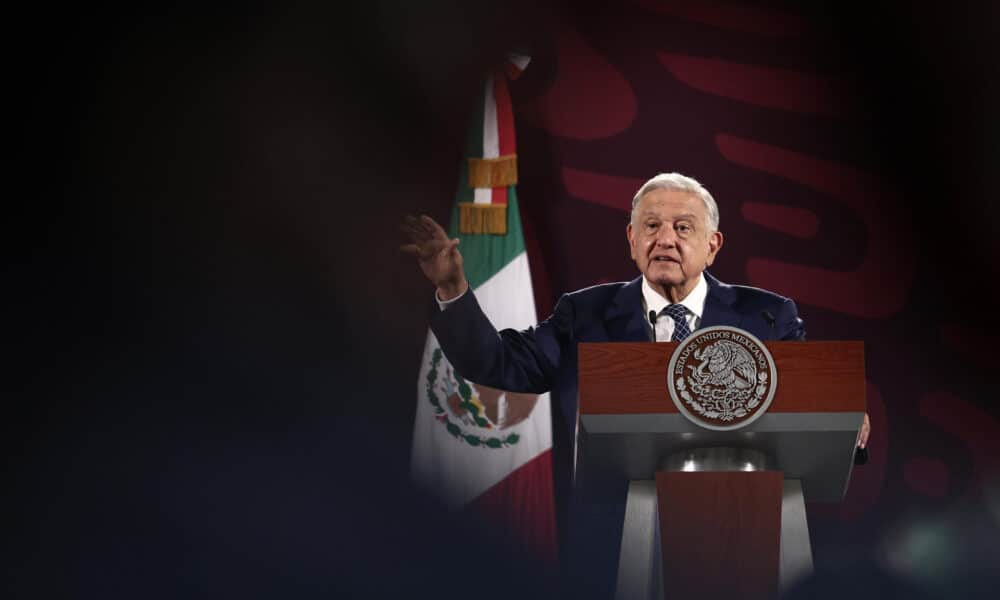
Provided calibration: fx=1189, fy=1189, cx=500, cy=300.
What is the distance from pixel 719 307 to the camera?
2840 millimetres

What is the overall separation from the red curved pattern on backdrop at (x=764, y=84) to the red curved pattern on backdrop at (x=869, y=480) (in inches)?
47.4

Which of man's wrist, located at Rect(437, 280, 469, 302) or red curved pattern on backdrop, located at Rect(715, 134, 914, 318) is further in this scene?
red curved pattern on backdrop, located at Rect(715, 134, 914, 318)

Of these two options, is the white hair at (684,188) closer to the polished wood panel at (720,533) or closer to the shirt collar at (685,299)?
the shirt collar at (685,299)

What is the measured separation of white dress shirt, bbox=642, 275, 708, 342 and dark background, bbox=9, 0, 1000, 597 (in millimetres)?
1686

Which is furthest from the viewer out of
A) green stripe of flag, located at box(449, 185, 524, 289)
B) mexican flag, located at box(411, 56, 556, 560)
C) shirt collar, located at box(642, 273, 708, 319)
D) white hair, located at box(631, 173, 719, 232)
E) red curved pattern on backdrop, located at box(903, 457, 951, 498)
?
green stripe of flag, located at box(449, 185, 524, 289)

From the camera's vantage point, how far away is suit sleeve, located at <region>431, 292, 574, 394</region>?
2658mm

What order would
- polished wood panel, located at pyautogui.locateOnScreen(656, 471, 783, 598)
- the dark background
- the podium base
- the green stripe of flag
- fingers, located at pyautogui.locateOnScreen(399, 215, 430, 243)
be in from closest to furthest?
polished wood panel, located at pyautogui.locateOnScreen(656, 471, 783, 598) < the podium base < fingers, located at pyautogui.locateOnScreen(399, 215, 430, 243) < the dark background < the green stripe of flag

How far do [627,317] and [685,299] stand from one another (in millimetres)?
176

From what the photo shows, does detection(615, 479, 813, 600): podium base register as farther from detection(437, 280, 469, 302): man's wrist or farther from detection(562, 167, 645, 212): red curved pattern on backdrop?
detection(562, 167, 645, 212): red curved pattern on backdrop

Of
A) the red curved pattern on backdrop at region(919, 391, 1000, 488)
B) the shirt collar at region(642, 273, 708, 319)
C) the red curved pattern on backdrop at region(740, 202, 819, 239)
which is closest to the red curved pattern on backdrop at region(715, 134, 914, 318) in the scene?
the red curved pattern on backdrop at region(740, 202, 819, 239)

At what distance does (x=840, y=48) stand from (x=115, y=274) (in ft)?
9.87

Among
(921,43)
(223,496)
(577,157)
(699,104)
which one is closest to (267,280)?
(223,496)

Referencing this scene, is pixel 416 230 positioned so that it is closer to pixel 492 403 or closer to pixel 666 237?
pixel 666 237

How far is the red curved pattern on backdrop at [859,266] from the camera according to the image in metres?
4.65
